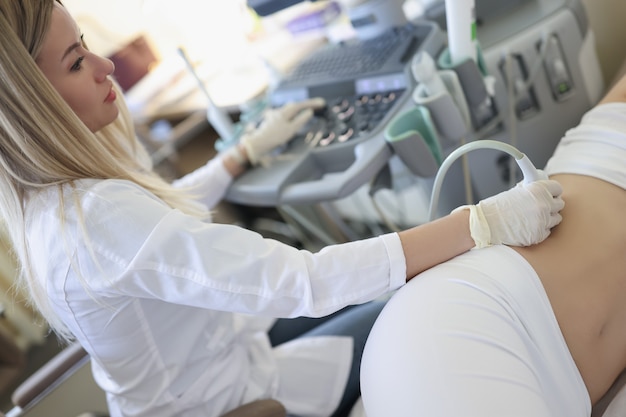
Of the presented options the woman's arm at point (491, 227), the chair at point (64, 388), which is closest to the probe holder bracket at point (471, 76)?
the woman's arm at point (491, 227)

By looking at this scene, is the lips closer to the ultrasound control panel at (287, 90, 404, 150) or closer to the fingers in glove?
the ultrasound control panel at (287, 90, 404, 150)

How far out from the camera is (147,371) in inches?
33.0

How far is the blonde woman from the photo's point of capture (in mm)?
665

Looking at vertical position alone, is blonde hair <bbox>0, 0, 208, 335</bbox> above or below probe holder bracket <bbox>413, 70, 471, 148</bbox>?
above

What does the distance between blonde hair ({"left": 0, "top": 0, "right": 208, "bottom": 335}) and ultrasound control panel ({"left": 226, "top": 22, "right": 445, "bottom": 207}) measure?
34 centimetres

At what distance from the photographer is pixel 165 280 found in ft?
2.21

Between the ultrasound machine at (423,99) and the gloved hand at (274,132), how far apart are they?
1.0 inches

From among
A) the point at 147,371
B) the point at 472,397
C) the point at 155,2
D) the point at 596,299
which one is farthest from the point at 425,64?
the point at 155,2

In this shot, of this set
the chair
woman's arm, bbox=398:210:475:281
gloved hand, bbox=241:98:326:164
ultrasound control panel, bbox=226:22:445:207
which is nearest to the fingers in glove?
woman's arm, bbox=398:210:475:281

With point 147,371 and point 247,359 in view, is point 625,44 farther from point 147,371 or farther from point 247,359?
point 147,371

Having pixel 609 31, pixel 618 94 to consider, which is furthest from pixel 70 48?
pixel 609 31

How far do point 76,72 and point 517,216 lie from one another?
0.70 metres

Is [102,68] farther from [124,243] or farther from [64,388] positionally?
[64,388]

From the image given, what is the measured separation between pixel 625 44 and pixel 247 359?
1.33m
